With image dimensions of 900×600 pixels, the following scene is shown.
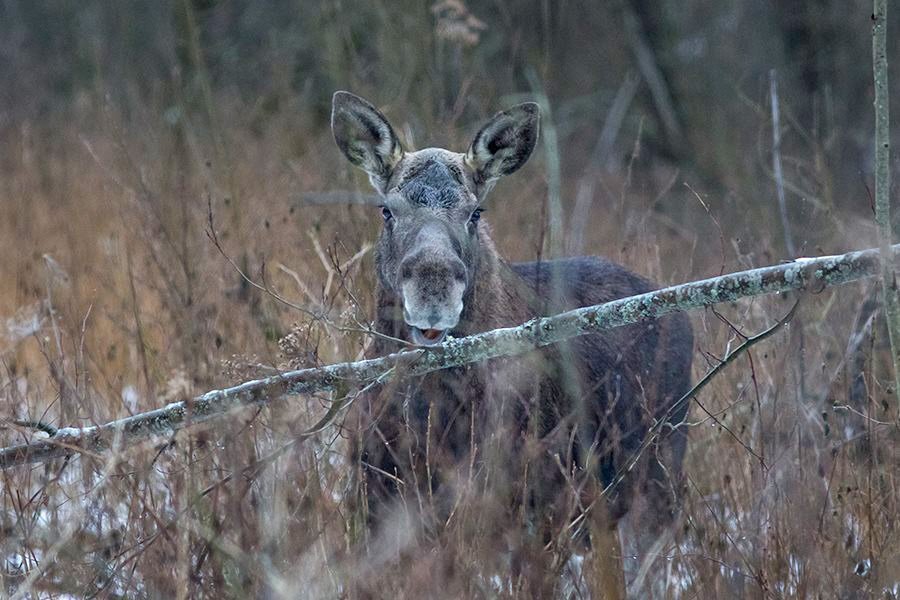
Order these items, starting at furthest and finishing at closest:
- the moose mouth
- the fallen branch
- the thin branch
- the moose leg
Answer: the moose mouth → the fallen branch → the thin branch → the moose leg

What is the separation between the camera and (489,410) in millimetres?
4625

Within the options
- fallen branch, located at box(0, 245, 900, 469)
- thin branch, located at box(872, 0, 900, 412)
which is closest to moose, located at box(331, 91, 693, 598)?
fallen branch, located at box(0, 245, 900, 469)

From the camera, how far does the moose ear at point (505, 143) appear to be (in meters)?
5.47

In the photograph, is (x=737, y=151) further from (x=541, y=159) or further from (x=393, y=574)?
(x=393, y=574)

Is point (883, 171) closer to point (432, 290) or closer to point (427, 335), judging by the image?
point (432, 290)

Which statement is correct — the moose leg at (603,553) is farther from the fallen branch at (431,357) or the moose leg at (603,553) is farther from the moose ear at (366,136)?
the moose ear at (366,136)

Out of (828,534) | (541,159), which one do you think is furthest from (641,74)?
(828,534)

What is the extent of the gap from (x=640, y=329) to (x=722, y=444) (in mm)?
700

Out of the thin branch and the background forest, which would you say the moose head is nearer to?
the background forest

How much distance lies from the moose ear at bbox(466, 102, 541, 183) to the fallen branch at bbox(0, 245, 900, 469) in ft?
5.51

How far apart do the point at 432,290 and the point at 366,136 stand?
1394 millimetres

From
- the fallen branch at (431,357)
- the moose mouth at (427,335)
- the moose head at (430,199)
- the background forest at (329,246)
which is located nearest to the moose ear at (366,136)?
the moose head at (430,199)

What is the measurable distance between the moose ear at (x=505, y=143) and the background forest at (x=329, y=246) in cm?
18

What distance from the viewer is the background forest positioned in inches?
154
